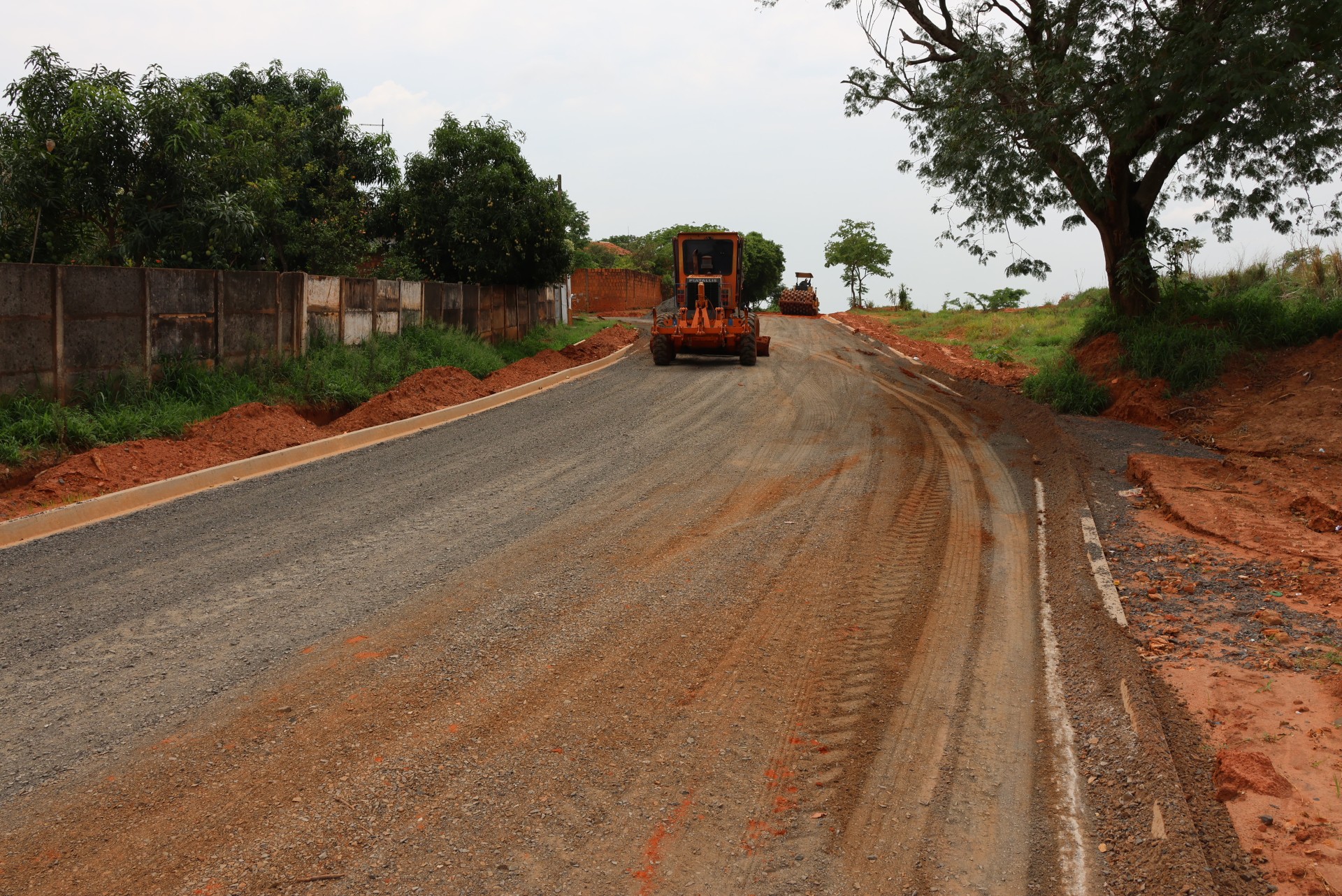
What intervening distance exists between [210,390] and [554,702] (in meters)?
10.0

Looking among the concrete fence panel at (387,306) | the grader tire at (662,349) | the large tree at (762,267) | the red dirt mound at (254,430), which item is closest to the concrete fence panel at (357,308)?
the concrete fence panel at (387,306)

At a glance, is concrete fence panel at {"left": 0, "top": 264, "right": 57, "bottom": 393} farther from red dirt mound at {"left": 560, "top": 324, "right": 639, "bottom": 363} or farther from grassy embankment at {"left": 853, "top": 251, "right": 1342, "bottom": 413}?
grassy embankment at {"left": 853, "top": 251, "right": 1342, "bottom": 413}

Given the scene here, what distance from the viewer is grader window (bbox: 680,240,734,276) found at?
23.6 meters

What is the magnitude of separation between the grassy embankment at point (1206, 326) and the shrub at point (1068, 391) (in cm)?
2

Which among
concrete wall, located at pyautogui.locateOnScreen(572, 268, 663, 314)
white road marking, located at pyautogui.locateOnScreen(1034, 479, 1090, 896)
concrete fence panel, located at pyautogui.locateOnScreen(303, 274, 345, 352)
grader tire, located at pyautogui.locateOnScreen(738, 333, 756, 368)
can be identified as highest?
concrete wall, located at pyautogui.locateOnScreen(572, 268, 663, 314)

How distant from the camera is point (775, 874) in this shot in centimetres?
363

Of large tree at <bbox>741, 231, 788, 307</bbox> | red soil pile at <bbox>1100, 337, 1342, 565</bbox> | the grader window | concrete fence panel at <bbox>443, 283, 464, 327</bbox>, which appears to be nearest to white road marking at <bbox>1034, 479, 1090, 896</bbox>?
red soil pile at <bbox>1100, 337, 1342, 565</bbox>

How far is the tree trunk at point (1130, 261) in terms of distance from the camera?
1647cm

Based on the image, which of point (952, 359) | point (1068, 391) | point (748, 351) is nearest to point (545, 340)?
point (748, 351)

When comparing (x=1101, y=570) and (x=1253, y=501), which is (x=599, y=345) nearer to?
(x=1253, y=501)

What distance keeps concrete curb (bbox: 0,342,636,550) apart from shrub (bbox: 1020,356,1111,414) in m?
9.59

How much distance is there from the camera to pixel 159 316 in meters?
12.3

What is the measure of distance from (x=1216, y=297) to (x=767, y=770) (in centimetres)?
1625

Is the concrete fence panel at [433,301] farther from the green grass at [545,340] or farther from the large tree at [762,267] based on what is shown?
the large tree at [762,267]
